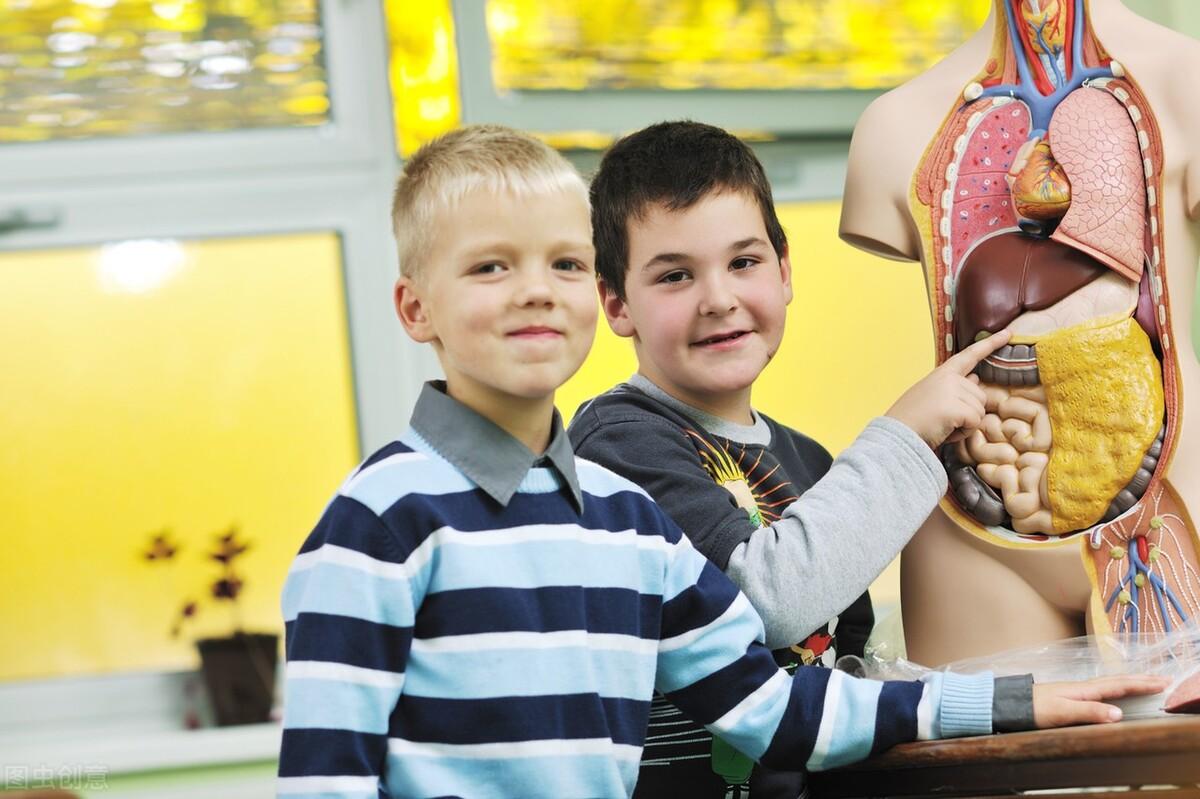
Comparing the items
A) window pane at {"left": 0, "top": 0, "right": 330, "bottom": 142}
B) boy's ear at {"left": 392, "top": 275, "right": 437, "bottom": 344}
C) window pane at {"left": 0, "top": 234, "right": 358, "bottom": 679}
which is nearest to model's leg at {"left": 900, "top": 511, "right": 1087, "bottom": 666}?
boy's ear at {"left": 392, "top": 275, "right": 437, "bottom": 344}

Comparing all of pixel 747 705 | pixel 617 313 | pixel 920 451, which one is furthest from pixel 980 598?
pixel 617 313

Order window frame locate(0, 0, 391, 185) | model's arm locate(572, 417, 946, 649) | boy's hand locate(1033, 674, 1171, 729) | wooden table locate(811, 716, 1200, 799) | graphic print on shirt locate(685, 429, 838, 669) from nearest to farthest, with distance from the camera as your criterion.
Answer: wooden table locate(811, 716, 1200, 799) → boy's hand locate(1033, 674, 1171, 729) → model's arm locate(572, 417, 946, 649) → graphic print on shirt locate(685, 429, 838, 669) → window frame locate(0, 0, 391, 185)

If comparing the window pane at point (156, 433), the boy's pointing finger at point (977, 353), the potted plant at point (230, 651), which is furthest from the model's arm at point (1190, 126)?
the potted plant at point (230, 651)

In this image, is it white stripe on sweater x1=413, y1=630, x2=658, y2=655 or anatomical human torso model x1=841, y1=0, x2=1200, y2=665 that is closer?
white stripe on sweater x1=413, y1=630, x2=658, y2=655

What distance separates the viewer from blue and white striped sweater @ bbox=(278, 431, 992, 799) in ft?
2.91

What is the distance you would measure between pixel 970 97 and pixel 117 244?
5.27ft

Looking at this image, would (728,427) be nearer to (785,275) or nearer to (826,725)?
(785,275)

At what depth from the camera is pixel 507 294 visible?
958mm

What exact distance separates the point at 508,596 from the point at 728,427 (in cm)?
37

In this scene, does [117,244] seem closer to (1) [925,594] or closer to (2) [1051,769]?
(1) [925,594]

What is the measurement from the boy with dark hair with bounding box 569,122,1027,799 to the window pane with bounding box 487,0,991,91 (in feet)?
4.11

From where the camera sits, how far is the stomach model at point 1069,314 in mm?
1134

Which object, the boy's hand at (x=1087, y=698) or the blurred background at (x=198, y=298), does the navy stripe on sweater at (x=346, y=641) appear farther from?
the blurred background at (x=198, y=298)

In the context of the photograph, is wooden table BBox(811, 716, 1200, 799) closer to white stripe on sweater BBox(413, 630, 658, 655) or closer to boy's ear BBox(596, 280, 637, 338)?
white stripe on sweater BBox(413, 630, 658, 655)
